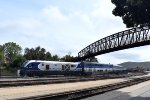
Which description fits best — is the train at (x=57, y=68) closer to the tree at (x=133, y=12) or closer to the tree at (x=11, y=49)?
the tree at (x=133, y=12)

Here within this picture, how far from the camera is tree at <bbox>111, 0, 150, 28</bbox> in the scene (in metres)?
30.0

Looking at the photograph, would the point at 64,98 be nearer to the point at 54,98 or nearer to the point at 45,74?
the point at 54,98

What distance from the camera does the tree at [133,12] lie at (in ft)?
98.4

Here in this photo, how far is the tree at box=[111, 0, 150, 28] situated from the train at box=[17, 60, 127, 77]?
36.8 m

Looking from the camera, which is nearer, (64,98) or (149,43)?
(64,98)

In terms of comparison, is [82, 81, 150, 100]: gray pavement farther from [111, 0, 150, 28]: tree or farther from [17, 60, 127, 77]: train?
[17, 60, 127, 77]: train

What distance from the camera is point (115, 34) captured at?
84.4m

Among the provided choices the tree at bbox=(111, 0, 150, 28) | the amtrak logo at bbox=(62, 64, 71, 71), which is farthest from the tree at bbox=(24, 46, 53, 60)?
the tree at bbox=(111, 0, 150, 28)

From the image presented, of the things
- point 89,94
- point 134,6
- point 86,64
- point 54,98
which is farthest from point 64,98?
point 86,64

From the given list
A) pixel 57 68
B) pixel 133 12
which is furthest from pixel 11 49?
pixel 133 12

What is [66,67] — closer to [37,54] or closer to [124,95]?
[124,95]

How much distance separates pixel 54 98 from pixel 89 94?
6.90 m

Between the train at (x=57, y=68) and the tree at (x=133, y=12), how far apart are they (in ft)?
121

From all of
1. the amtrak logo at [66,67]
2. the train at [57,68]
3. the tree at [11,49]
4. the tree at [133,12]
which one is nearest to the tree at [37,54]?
the tree at [11,49]
